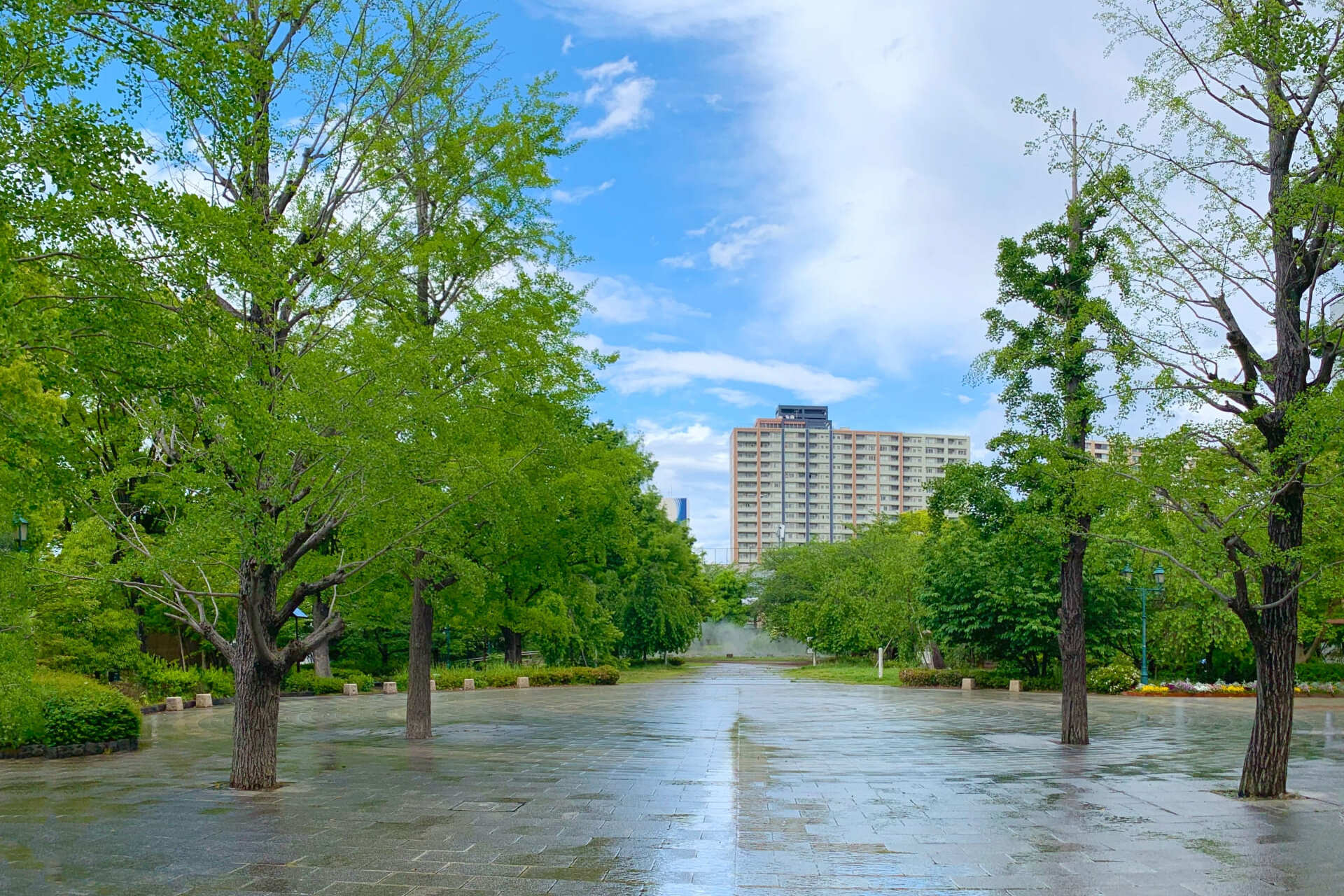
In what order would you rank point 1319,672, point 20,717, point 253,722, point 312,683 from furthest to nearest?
point 1319,672 < point 312,683 < point 20,717 < point 253,722

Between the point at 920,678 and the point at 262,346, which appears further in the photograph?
the point at 920,678

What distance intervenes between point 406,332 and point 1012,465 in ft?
33.6

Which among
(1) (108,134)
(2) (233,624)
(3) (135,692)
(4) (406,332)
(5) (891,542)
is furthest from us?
(5) (891,542)

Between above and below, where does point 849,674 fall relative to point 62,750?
below

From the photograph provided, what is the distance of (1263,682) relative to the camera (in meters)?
11.5

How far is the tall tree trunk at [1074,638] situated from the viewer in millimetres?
16844

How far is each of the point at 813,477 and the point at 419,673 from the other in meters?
138

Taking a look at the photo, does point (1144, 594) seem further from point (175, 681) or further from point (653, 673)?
point (175, 681)

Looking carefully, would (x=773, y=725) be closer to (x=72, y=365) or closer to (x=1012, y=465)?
(x=1012, y=465)

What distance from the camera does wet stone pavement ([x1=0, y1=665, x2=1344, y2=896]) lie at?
25.1 feet

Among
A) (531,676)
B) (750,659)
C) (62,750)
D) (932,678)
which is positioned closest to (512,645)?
(531,676)

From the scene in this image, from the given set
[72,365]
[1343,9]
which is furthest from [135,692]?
[1343,9]

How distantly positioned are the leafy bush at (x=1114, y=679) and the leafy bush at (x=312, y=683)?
25.0 meters

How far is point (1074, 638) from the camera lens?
55.8 feet
